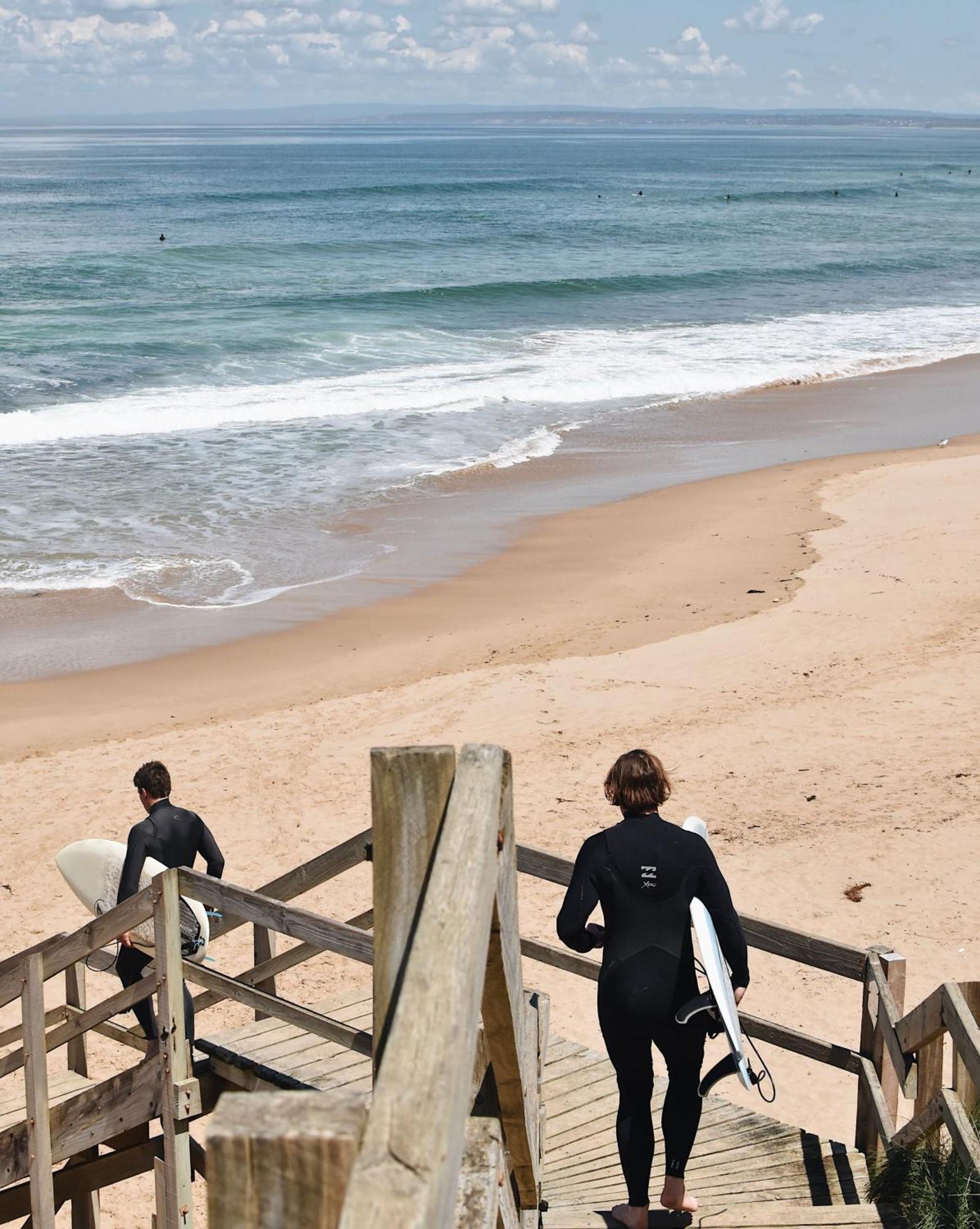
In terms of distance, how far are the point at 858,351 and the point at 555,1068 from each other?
28.8 meters

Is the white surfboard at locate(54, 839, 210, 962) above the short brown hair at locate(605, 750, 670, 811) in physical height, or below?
below

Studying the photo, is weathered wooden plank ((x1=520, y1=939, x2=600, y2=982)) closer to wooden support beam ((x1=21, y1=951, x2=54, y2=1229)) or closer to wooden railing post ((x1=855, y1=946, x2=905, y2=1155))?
wooden railing post ((x1=855, y1=946, x2=905, y2=1155))

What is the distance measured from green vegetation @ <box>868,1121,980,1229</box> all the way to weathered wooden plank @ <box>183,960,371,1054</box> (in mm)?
1691

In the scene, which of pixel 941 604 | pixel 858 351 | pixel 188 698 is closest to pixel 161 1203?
pixel 188 698

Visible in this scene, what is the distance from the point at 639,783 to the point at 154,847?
2621 mm

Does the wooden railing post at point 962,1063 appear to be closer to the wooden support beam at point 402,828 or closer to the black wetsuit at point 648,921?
the black wetsuit at point 648,921

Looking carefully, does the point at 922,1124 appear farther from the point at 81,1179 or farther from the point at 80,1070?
the point at 80,1070

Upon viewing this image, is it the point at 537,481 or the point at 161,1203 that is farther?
the point at 537,481

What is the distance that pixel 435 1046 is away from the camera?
1.24 metres

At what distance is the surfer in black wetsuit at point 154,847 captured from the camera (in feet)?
17.8

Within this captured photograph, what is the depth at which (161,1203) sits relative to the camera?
5.54 m

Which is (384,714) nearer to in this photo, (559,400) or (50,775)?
(50,775)

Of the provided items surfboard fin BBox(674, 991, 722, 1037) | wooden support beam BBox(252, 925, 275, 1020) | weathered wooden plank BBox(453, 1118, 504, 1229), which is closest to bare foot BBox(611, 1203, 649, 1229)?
surfboard fin BBox(674, 991, 722, 1037)

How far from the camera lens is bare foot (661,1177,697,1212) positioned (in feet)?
13.2
